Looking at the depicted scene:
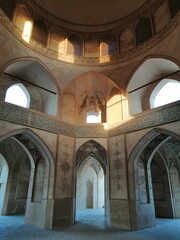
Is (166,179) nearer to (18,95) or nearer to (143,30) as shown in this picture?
(143,30)

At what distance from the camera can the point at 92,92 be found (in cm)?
1284

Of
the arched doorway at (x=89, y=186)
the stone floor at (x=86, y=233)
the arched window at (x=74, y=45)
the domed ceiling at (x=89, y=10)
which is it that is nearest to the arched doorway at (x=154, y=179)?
the stone floor at (x=86, y=233)

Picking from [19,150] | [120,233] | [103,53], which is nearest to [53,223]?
[120,233]

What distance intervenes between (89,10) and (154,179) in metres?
12.7

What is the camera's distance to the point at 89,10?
1321 cm

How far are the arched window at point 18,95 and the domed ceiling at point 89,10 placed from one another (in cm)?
548

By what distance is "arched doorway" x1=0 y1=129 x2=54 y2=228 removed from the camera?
360 inches

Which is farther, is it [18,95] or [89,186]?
[89,186]

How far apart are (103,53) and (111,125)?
500 cm

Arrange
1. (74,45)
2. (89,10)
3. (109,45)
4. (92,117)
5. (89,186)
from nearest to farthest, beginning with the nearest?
1. (109,45)
2. (74,45)
3. (89,10)
4. (92,117)
5. (89,186)

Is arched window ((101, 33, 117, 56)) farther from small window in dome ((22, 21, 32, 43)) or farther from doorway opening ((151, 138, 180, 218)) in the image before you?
doorway opening ((151, 138, 180, 218))

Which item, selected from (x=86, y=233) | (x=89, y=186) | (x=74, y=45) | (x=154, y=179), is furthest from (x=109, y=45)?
(x=89, y=186)

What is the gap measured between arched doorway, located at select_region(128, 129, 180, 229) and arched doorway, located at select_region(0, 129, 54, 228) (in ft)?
13.0

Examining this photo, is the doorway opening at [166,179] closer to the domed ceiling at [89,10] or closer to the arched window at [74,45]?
the arched window at [74,45]
